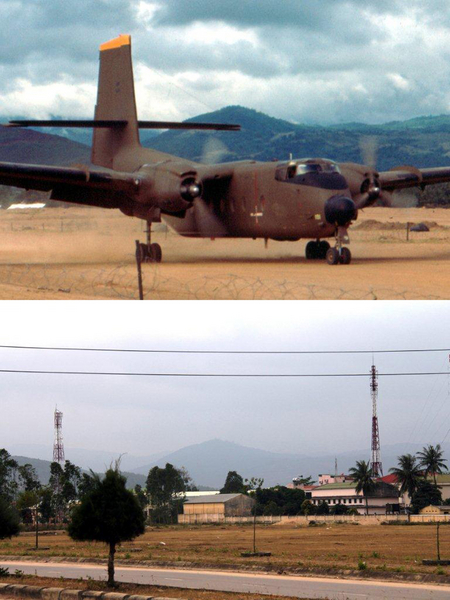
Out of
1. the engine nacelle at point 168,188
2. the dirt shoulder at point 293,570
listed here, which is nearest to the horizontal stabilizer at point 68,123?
the engine nacelle at point 168,188

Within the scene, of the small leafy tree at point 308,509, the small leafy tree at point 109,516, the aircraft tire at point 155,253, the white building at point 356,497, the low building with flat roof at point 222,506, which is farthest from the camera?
the white building at point 356,497

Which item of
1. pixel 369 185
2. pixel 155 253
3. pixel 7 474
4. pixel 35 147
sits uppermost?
pixel 35 147

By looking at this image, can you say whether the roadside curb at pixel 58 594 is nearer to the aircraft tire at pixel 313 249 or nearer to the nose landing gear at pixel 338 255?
the nose landing gear at pixel 338 255

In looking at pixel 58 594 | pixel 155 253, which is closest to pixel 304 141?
pixel 155 253

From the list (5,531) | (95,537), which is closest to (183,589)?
(95,537)

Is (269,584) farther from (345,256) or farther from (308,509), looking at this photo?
(308,509)

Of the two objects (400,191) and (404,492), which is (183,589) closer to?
(400,191)

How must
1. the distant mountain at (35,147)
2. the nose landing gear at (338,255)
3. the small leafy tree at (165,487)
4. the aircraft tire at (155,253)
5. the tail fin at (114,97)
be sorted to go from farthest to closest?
the small leafy tree at (165,487), the tail fin at (114,97), the distant mountain at (35,147), the aircraft tire at (155,253), the nose landing gear at (338,255)
